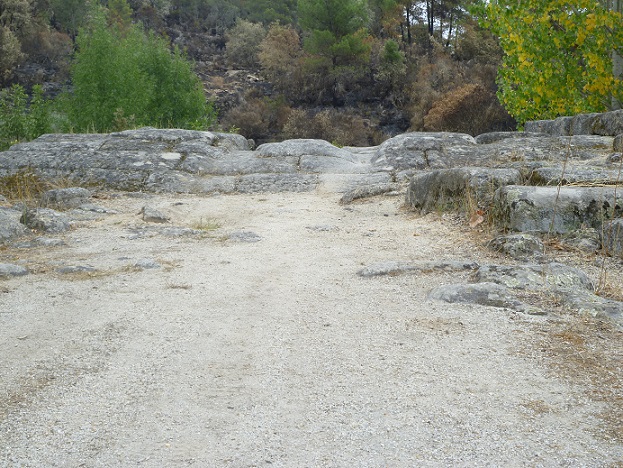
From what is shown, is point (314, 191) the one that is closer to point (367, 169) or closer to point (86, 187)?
point (367, 169)

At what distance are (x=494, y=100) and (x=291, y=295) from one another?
24.2 metres

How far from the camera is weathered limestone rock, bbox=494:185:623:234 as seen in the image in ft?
15.2

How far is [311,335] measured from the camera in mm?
2941

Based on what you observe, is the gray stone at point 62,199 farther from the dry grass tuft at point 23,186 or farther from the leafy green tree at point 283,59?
the leafy green tree at point 283,59

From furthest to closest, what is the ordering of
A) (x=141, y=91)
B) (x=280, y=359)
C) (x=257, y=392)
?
(x=141, y=91) < (x=280, y=359) < (x=257, y=392)

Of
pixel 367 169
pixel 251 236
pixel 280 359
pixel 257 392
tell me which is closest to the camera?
pixel 257 392

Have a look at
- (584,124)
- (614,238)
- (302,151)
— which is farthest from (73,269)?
(584,124)

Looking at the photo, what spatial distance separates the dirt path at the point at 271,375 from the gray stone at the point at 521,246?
0.20 m

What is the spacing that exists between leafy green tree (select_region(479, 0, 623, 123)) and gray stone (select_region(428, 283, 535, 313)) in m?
8.71

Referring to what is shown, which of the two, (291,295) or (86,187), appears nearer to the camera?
(291,295)

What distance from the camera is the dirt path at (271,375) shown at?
1.96 meters

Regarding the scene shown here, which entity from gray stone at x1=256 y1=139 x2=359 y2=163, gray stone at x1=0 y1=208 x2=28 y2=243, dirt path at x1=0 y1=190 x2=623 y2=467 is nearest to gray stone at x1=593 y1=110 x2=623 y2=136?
gray stone at x1=256 y1=139 x2=359 y2=163

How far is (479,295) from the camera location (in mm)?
3332

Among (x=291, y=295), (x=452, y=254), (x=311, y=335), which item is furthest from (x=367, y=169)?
(x=311, y=335)
